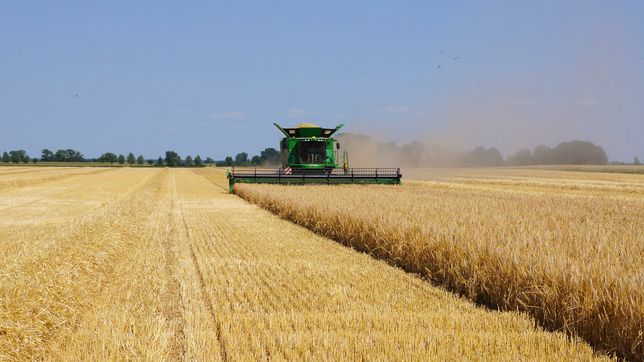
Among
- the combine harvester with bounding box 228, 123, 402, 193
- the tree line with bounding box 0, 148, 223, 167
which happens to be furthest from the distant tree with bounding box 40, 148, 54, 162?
the combine harvester with bounding box 228, 123, 402, 193

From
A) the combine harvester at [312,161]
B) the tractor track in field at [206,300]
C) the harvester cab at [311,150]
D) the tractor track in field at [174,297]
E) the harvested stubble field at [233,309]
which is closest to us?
the harvested stubble field at [233,309]

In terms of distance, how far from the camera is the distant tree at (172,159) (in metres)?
146

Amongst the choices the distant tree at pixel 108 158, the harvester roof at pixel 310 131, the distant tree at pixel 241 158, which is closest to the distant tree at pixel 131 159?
the distant tree at pixel 108 158

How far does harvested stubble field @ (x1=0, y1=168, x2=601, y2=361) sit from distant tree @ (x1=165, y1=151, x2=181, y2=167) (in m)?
138

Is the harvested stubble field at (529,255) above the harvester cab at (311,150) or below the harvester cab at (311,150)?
below

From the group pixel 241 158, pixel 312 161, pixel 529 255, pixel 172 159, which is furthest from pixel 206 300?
A: pixel 172 159

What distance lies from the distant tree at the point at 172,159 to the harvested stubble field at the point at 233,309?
137568 millimetres

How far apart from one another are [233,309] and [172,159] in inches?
5785

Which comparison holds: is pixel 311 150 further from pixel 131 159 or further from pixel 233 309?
pixel 131 159

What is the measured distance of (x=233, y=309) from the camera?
7035 millimetres

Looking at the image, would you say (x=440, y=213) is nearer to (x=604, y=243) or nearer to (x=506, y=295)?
(x=604, y=243)

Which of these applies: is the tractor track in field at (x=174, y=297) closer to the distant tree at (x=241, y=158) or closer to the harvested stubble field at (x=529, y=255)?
the harvested stubble field at (x=529, y=255)

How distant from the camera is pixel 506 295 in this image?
7211mm

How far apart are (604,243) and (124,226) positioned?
10.4 metres
